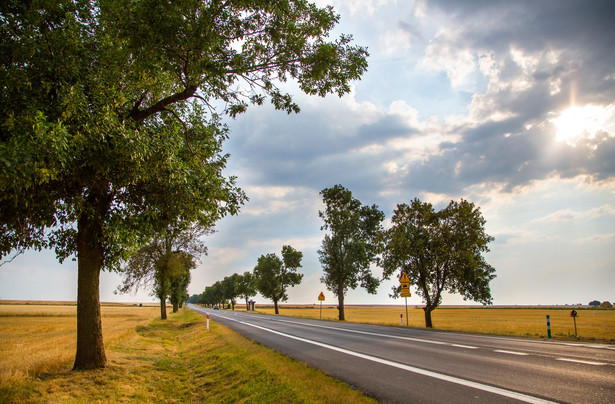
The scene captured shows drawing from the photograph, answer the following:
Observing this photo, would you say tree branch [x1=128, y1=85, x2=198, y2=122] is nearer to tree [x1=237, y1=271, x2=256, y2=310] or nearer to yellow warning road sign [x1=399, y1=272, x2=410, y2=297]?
yellow warning road sign [x1=399, y1=272, x2=410, y2=297]

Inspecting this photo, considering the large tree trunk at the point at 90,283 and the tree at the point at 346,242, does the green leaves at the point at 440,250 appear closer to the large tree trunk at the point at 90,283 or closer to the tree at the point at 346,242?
the tree at the point at 346,242

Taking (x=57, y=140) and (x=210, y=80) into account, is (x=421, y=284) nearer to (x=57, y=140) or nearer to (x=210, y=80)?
(x=210, y=80)

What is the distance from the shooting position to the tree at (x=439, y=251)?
23.3m

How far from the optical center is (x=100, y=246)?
8.62m

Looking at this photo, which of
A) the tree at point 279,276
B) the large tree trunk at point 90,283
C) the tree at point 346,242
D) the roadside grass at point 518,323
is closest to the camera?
the large tree trunk at point 90,283

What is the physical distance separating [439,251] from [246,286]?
82.9 m

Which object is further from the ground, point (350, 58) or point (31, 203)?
point (350, 58)

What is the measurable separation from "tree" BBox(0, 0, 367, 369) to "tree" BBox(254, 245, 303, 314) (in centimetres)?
5005

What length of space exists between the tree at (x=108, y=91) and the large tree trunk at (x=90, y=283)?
0.08 feet

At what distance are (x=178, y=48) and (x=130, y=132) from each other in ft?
6.70

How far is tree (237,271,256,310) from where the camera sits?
3834 inches

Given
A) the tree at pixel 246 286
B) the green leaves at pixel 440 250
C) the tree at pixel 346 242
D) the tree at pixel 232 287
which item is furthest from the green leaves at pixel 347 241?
the tree at pixel 232 287

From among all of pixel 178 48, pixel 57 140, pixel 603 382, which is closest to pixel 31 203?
pixel 57 140

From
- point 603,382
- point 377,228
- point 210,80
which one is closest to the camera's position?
point 603,382
